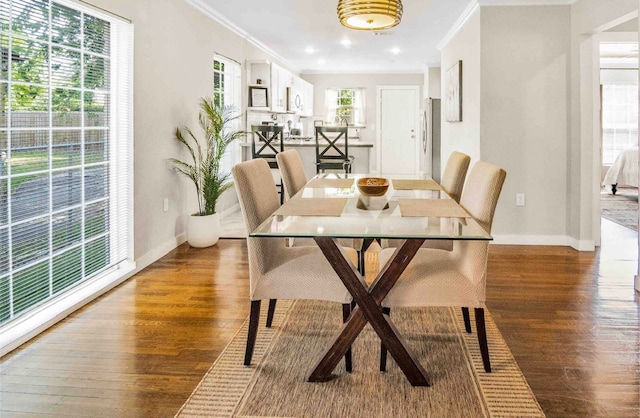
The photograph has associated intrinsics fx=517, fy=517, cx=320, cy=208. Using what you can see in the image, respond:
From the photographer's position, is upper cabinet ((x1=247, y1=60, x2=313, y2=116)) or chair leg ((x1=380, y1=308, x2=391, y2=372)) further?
upper cabinet ((x1=247, y1=60, x2=313, y2=116))

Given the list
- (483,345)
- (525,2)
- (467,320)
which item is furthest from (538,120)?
(483,345)

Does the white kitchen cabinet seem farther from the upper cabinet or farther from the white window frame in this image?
the white window frame

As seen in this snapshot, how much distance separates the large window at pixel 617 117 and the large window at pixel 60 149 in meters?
9.15

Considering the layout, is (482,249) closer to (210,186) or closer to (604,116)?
(210,186)

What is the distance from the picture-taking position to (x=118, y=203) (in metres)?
3.79

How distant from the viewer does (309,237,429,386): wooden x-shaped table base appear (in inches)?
81.4

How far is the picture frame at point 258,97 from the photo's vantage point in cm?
699

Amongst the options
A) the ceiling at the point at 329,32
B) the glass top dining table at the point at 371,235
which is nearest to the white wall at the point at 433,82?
the ceiling at the point at 329,32

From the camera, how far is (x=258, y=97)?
707 cm

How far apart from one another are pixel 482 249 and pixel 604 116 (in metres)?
9.13

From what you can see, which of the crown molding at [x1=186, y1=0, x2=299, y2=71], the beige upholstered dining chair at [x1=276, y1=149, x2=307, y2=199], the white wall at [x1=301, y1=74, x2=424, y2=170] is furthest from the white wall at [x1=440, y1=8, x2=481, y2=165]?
the white wall at [x1=301, y1=74, x2=424, y2=170]

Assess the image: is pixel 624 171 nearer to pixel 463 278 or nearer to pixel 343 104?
pixel 343 104

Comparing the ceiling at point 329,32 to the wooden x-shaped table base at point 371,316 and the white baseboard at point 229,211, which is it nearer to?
the white baseboard at point 229,211

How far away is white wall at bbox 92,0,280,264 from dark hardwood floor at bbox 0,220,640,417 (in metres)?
0.50
